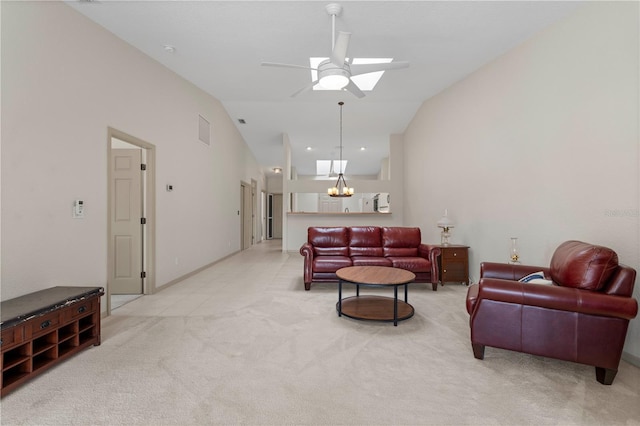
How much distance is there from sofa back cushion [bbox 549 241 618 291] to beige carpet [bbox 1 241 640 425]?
651 mm

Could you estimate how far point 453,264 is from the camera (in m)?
4.46

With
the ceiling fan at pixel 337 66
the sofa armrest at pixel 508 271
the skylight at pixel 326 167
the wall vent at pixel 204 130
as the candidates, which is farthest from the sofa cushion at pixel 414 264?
the skylight at pixel 326 167

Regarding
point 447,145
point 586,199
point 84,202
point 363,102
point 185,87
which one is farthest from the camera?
point 363,102

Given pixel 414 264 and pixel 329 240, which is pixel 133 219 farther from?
pixel 414 264

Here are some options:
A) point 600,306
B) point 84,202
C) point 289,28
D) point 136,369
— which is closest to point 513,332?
point 600,306

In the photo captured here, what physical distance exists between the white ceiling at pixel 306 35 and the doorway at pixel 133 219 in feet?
4.71

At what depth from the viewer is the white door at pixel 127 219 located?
3.94 m

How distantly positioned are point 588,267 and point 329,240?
328 cm

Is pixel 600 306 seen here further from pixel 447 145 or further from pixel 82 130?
pixel 82 130

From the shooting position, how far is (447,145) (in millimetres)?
5125

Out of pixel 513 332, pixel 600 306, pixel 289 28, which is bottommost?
pixel 513 332

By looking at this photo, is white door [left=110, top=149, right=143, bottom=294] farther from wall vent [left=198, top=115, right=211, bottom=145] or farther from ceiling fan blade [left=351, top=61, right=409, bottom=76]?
ceiling fan blade [left=351, top=61, right=409, bottom=76]

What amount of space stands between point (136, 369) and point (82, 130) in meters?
2.33

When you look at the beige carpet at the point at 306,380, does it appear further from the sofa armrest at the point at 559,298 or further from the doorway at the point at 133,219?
the doorway at the point at 133,219
